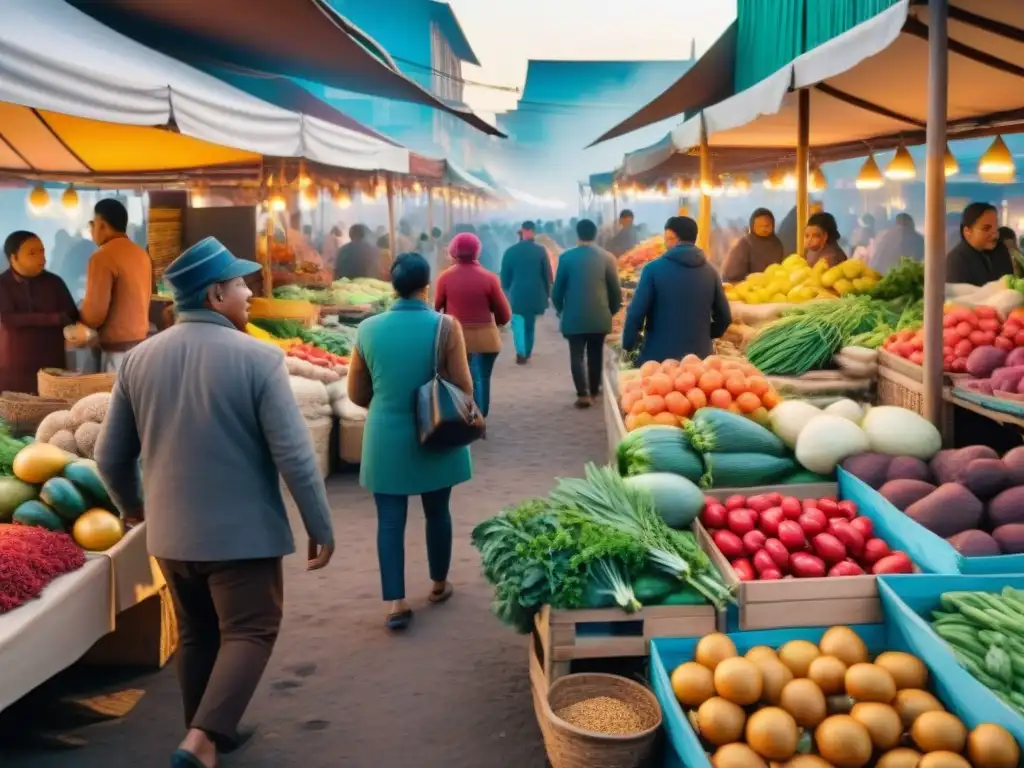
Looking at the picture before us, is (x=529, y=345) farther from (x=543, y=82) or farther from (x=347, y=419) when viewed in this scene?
A: (x=543, y=82)

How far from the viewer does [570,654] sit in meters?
3.48

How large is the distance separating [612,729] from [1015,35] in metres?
4.26

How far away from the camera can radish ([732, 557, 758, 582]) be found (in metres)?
3.65

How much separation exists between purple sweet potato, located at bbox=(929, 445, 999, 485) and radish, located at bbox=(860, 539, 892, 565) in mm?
515

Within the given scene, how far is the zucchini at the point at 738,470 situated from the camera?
440 centimetres

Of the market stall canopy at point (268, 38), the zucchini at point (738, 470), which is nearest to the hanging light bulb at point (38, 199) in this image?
the market stall canopy at point (268, 38)

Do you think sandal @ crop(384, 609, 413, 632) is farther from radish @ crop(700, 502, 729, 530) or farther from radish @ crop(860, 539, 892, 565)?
radish @ crop(860, 539, 892, 565)

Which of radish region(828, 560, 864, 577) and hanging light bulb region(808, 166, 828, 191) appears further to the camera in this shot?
hanging light bulb region(808, 166, 828, 191)

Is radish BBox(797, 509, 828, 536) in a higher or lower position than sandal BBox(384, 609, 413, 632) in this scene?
higher

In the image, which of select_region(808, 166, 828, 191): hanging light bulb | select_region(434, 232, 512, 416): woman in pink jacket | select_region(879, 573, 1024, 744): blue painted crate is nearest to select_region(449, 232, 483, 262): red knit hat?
select_region(434, 232, 512, 416): woman in pink jacket

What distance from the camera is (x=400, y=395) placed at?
4.69 m

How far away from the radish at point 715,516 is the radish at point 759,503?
4.1 inches

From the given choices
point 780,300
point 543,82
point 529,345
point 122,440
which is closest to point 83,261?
point 529,345

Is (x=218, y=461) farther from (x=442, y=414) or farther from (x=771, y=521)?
(x=771, y=521)
